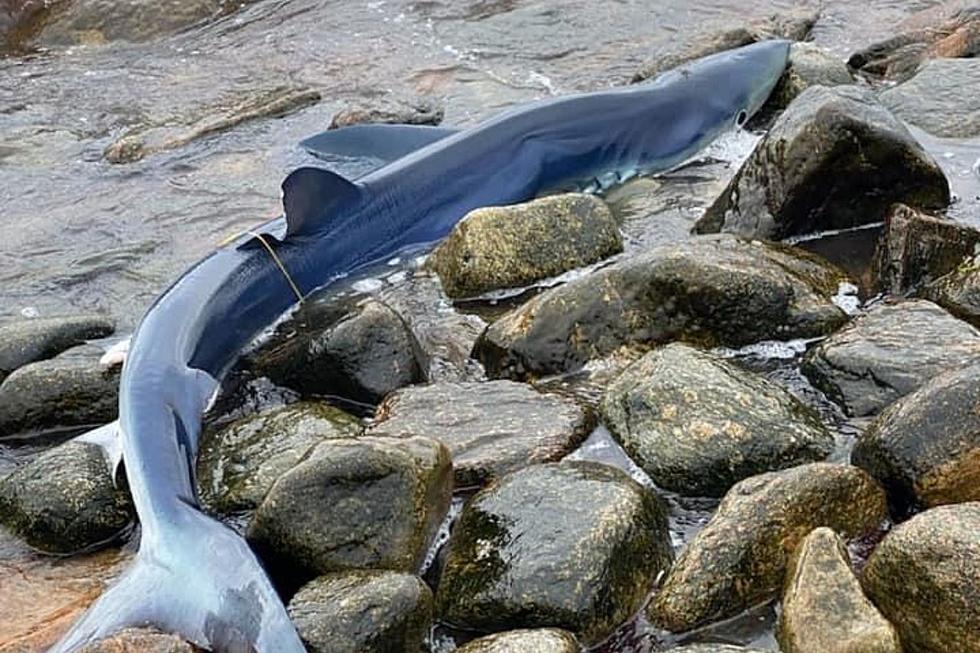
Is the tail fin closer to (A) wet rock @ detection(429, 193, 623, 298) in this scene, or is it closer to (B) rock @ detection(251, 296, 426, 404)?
(B) rock @ detection(251, 296, 426, 404)

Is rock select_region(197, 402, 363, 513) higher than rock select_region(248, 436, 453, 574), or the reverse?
rock select_region(248, 436, 453, 574)

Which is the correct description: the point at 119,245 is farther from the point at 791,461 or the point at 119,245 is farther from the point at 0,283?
the point at 791,461

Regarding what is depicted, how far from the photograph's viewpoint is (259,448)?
4.16m

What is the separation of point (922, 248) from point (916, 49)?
11.9 feet

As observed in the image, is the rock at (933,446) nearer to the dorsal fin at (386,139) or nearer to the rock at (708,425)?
the rock at (708,425)

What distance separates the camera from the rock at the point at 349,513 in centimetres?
344

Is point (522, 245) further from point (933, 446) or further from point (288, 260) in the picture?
point (933, 446)

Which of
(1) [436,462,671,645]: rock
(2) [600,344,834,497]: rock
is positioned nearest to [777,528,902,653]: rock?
(1) [436,462,671,645]: rock

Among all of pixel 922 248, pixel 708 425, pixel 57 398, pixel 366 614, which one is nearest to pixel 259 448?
pixel 57 398

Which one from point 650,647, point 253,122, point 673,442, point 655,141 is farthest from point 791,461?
point 253,122

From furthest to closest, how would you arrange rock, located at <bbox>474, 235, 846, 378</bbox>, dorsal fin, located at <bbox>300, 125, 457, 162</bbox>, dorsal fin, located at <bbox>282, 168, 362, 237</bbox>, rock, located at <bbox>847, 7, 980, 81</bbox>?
rock, located at <bbox>847, 7, 980, 81</bbox> < dorsal fin, located at <bbox>300, 125, 457, 162</bbox> < dorsal fin, located at <bbox>282, 168, 362, 237</bbox> < rock, located at <bbox>474, 235, 846, 378</bbox>

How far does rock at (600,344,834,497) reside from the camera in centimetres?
364

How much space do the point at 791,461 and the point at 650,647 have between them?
80 centimetres

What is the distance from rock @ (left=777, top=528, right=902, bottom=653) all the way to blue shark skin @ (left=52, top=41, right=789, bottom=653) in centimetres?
114
